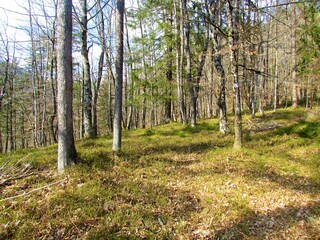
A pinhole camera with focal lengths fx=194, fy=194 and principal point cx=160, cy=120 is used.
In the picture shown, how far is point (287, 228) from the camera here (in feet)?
12.9

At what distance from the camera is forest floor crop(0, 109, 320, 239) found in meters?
3.80

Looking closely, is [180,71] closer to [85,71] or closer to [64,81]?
[85,71]

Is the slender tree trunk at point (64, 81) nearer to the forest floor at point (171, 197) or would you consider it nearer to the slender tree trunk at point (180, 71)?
the forest floor at point (171, 197)

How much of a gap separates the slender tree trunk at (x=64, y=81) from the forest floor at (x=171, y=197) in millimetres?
559

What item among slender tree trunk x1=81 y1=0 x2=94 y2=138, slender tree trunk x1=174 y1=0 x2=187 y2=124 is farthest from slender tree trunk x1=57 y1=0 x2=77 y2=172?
slender tree trunk x1=174 y1=0 x2=187 y2=124

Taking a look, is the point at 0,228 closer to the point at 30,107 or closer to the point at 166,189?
the point at 166,189

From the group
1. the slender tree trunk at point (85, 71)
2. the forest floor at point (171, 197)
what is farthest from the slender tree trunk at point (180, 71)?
the forest floor at point (171, 197)

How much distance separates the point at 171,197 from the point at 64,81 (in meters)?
4.33

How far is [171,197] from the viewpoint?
4.97 metres

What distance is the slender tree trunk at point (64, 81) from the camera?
547cm

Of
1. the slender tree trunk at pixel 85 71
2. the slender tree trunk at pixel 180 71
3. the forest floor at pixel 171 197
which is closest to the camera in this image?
the forest floor at pixel 171 197

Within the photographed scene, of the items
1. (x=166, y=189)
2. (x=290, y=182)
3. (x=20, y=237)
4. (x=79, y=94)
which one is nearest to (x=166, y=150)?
(x=166, y=189)

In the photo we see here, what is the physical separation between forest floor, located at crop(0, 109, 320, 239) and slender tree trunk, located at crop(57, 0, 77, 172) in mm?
559

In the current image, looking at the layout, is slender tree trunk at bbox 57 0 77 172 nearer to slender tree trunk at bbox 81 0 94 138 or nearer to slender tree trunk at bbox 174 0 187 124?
slender tree trunk at bbox 81 0 94 138
